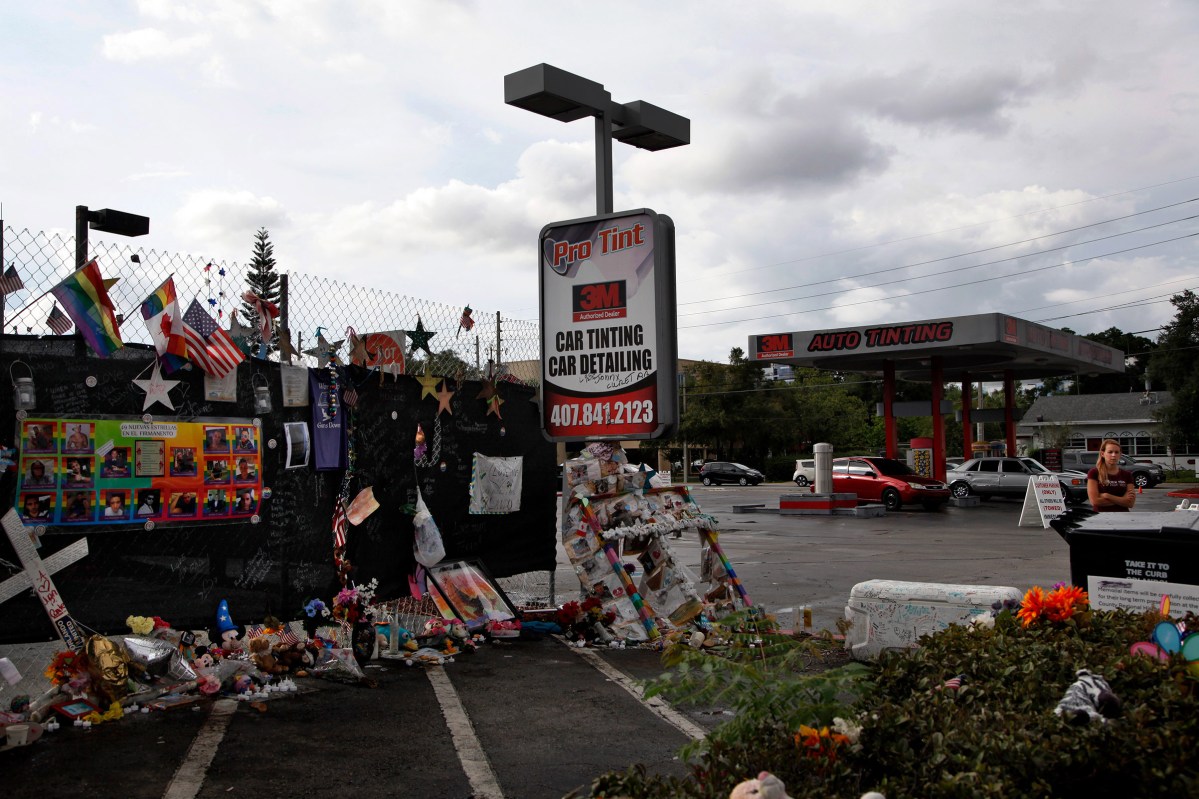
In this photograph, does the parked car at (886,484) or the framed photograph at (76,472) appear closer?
the framed photograph at (76,472)

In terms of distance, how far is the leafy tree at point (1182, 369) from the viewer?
51312 mm

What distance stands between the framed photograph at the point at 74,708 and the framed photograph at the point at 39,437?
139cm

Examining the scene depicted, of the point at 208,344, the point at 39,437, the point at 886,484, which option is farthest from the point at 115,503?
the point at 886,484

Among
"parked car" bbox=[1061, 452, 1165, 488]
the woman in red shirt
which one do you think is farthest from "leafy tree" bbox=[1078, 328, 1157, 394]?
the woman in red shirt

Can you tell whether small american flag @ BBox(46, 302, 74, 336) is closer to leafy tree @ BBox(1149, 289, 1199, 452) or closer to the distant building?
leafy tree @ BBox(1149, 289, 1199, 452)

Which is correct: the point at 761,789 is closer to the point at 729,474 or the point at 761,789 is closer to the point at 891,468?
the point at 891,468

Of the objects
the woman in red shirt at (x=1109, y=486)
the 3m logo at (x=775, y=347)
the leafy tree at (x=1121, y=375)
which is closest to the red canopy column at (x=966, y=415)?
the 3m logo at (x=775, y=347)

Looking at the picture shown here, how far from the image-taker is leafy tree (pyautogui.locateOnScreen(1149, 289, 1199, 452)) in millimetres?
51312

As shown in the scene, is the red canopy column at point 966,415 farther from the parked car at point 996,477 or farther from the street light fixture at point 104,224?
the street light fixture at point 104,224

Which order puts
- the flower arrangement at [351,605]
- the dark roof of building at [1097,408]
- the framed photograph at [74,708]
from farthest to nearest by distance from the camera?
1. the dark roof of building at [1097,408]
2. the flower arrangement at [351,605]
3. the framed photograph at [74,708]

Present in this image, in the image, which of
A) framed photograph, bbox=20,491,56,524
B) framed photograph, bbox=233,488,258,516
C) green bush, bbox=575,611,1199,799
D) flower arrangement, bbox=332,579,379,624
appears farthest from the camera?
flower arrangement, bbox=332,579,379,624

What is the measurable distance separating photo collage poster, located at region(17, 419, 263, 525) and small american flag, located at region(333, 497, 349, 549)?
26.1 inches

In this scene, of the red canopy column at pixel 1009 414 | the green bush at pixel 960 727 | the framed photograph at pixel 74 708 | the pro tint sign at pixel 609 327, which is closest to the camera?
the green bush at pixel 960 727

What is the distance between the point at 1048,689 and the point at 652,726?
286cm
